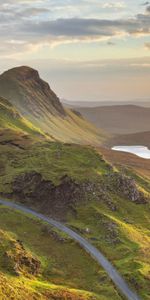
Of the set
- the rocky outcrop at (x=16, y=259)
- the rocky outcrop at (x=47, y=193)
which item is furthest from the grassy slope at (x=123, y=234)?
the rocky outcrop at (x=16, y=259)

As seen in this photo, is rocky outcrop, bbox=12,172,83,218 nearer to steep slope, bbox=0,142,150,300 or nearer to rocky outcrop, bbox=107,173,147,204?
steep slope, bbox=0,142,150,300

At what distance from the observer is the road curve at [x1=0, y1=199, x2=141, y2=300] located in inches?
3568

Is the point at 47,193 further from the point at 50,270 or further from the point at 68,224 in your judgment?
the point at 50,270

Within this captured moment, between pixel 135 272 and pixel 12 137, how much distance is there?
103 meters

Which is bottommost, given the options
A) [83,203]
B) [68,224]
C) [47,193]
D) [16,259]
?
[16,259]

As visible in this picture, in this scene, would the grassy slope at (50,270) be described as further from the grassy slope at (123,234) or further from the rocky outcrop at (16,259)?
the grassy slope at (123,234)

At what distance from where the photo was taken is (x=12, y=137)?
189 meters

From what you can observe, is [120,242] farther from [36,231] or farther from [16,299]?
[16,299]

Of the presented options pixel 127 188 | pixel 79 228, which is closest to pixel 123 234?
pixel 79 228

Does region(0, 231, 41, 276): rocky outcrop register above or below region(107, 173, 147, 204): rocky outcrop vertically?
below

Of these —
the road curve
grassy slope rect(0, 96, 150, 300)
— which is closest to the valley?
grassy slope rect(0, 96, 150, 300)

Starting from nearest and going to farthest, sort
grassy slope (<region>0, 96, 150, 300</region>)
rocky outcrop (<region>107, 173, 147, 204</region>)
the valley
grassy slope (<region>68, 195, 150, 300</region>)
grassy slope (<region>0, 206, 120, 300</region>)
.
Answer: grassy slope (<region>0, 206, 120, 300</region>), the valley, grassy slope (<region>0, 96, 150, 300</region>), grassy slope (<region>68, 195, 150, 300</region>), rocky outcrop (<region>107, 173, 147, 204</region>)

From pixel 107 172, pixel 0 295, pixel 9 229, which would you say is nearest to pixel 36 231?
pixel 9 229

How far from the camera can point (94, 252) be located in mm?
108250
